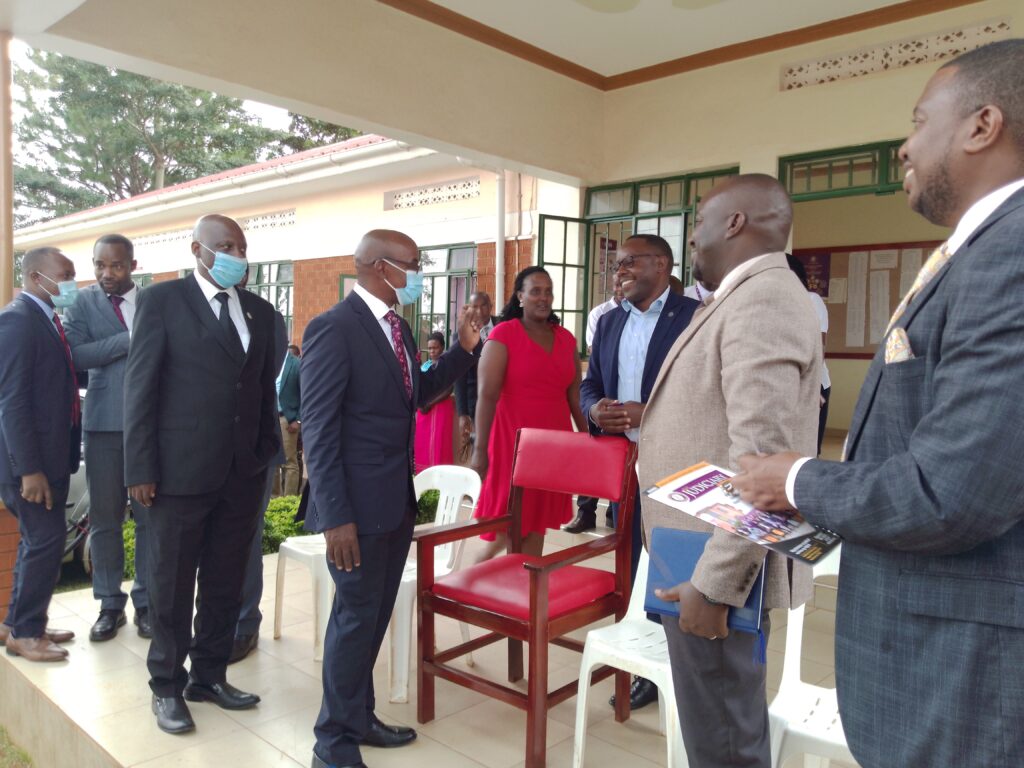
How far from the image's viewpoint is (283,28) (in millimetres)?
4484

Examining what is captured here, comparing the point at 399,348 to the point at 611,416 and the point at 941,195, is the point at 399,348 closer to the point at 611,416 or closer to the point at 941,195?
the point at 611,416

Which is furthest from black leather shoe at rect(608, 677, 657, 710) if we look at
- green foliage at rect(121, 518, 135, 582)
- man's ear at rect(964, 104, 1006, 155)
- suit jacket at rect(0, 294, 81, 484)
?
green foliage at rect(121, 518, 135, 582)

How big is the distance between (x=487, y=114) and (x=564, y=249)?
1.41 metres

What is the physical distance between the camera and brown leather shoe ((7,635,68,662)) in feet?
10.5

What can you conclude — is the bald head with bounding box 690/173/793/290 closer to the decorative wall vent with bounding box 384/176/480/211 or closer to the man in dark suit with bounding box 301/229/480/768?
the man in dark suit with bounding box 301/229/480/768

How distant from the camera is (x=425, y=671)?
275cm

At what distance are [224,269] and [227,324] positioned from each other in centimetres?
20

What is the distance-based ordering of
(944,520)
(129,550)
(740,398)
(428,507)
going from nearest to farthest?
(944,520) → (740,398) → (129,550) → (428,507)

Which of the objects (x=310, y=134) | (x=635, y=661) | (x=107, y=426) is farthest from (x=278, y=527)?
(x=310, y=134)

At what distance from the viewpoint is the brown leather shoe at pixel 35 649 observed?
3197 mm

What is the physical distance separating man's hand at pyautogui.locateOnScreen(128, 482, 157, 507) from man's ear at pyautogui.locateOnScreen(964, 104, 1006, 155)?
2544 mm

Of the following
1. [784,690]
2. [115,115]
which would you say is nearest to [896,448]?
[784,690]

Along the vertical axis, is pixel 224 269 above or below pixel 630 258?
below

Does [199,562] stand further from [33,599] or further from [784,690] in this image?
[784,690]
